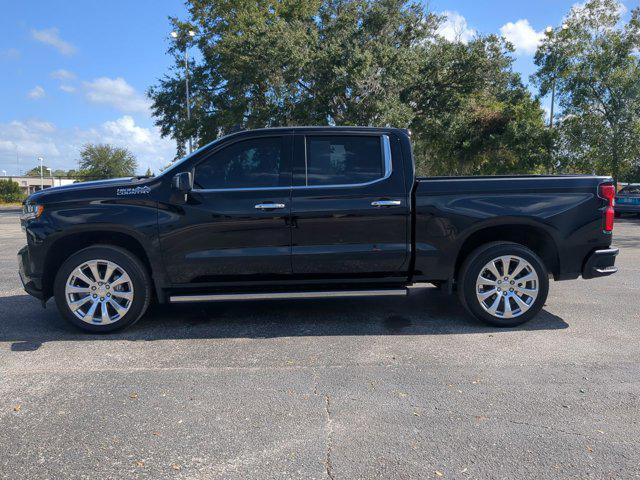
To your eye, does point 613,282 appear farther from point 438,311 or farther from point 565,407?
point 565,407

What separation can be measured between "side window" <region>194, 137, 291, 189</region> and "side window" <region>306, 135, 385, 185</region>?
11.8 inches

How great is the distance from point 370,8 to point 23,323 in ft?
68.6

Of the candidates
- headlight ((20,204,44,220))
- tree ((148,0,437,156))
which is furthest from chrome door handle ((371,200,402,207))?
tree ((148,0,437,156))

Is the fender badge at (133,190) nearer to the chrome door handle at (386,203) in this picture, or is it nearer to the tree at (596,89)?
the chrome door handle at (386,203)

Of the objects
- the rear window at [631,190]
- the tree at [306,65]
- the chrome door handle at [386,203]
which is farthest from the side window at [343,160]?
the rear window at [631,190]

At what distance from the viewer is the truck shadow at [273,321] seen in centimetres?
501

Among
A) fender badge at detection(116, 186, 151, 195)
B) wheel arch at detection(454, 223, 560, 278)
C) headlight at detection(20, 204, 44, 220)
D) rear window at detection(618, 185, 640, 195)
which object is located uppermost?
fender badge at detection(116, 186, 151, 195)

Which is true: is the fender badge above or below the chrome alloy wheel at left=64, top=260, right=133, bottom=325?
above

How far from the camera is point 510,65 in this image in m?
23.6

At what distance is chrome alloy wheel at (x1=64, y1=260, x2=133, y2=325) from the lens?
491 centimetres

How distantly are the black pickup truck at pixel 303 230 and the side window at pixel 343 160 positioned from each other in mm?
11

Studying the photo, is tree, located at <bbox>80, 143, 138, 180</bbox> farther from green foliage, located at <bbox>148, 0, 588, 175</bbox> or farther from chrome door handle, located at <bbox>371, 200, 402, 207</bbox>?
chrome door handle, located at <bbox>371, 200, 402, 207</bbox>

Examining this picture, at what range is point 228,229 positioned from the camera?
16.1ft

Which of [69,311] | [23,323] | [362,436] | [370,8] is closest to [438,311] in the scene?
[362,436]
